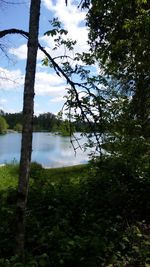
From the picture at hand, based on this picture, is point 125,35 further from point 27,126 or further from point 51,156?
point 51,156

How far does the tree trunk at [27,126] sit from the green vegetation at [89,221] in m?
0.43

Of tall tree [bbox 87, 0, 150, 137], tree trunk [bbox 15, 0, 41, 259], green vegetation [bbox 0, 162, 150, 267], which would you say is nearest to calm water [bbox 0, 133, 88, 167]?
tall tree [bbox 87, 0, 150, 137]

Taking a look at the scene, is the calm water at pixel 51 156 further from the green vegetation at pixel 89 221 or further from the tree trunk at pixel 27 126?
the tree trunk at pixel 27 126

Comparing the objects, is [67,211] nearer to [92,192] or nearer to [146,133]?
[92,192]

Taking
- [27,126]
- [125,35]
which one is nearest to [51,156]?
[125,35]

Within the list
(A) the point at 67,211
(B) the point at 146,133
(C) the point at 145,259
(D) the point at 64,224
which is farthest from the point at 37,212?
(B) the point at 146,133

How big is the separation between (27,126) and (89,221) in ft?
8.90

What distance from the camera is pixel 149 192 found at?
9.36m

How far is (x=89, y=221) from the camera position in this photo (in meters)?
8.38

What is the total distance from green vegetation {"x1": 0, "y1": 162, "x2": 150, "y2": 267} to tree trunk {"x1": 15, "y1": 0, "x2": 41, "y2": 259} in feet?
1.41

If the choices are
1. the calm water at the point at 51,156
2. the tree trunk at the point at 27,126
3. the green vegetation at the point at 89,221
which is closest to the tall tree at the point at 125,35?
the green vegetation at the point at 89,221

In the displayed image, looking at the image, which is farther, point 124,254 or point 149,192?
point 149,192

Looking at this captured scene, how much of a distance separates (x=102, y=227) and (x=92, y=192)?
2151 mm

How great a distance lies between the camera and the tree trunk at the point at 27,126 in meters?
6.64
